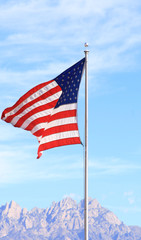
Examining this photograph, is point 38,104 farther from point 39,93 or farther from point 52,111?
point 52,111

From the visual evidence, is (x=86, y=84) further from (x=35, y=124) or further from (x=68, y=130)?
(x=35, y=124)

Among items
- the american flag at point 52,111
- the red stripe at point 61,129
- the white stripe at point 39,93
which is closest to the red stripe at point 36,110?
the american flag at point 52,111

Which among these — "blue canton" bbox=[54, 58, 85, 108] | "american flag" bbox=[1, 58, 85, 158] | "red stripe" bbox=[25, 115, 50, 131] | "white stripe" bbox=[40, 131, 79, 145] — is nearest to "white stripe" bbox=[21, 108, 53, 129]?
"american flag" bbox=[1, 58, 85, 158]

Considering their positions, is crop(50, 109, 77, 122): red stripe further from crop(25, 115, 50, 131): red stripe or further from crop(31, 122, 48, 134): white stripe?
crop(31, 122, 48, 134): white stripe

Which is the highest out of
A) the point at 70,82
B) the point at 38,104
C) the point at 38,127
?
the point at 70,82

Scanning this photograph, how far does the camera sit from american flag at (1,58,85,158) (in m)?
31.5

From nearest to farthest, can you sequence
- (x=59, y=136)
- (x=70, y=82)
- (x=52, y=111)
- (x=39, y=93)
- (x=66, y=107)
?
1. (x=59, y=136)
2. (x=66, y=107)
3. (x=70, y=82)
4. (x=52, y=111)
5. (x=39, y=93)

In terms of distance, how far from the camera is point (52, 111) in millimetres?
33188

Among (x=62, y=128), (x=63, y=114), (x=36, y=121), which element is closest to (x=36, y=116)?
(x=36, y=121)

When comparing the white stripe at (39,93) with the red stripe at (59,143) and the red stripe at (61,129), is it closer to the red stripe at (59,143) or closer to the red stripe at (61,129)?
the red stripe at (61,129)

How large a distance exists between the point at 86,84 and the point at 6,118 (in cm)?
777

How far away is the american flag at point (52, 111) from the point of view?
31.5 m

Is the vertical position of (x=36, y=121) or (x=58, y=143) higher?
(x=36, y=121)

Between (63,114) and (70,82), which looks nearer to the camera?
(63,114)
